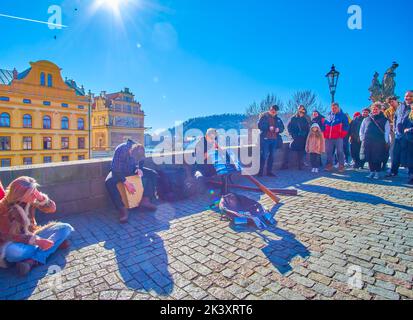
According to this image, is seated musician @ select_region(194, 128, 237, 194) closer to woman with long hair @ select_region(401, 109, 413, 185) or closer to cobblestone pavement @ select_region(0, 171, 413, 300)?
cobblestone pavement @ select_region(0, 171, 413, 300)

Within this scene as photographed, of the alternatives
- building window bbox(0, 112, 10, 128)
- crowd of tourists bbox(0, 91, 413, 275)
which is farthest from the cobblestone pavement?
building window bbox(0, 112, 10, 128)

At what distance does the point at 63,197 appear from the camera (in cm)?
444

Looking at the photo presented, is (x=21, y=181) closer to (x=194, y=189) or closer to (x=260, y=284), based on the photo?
(x=260, y=284)

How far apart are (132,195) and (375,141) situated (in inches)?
288

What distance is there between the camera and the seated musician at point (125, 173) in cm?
440

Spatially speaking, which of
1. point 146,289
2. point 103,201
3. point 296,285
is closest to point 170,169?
point 103,201

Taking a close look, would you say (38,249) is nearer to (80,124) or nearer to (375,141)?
(375,141)

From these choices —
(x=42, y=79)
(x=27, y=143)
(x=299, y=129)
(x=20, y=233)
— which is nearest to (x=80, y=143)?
(x=27, y=143)

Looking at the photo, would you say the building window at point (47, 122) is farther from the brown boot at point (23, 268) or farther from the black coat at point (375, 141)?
the black coat at point (375, 141)

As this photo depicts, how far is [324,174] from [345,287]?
6.85 m

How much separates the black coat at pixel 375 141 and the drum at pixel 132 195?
277 inches

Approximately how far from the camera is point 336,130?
8672 millimetres
